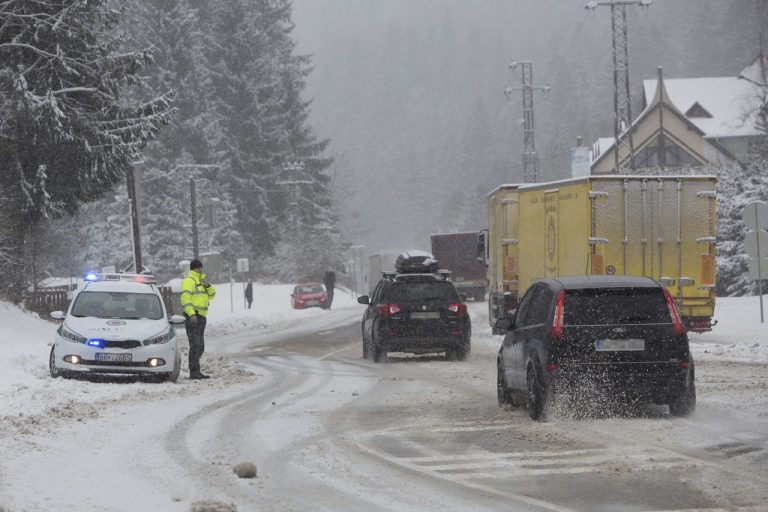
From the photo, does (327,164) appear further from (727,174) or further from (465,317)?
(465,317)

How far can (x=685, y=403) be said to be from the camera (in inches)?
492

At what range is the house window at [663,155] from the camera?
295 ft

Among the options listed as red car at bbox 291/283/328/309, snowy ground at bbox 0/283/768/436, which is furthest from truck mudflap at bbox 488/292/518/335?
red car at bbox 291/283/328/309

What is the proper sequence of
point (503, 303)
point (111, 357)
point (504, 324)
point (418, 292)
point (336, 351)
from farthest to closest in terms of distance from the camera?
point (503, 303) → point (336, 351) → point (418, 292) → point (111, 357) → point (504, 324)

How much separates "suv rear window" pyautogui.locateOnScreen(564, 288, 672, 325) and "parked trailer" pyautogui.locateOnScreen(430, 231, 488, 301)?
47.8 meters

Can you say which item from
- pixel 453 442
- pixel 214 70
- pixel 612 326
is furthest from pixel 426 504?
pixel 214 70

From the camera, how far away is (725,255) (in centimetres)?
5091

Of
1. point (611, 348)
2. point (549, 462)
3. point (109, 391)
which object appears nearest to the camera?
point (549, 462)

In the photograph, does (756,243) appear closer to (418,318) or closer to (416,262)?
(418,318)

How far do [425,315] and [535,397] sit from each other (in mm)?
10355

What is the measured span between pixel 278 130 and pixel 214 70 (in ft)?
21.7

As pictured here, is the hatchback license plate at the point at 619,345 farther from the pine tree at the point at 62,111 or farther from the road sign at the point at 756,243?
the pine tree at the point at 62,111

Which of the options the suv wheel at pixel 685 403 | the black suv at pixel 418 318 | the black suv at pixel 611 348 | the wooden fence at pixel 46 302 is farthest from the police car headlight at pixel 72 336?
the wooden fence at pixel 46 302

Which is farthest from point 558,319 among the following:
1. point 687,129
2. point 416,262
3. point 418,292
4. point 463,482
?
point 687,129
